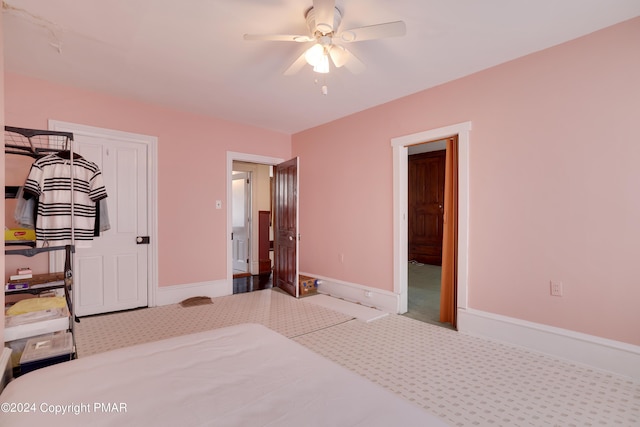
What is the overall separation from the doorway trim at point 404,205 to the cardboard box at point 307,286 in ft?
4.71

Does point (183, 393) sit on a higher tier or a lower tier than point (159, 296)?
higher

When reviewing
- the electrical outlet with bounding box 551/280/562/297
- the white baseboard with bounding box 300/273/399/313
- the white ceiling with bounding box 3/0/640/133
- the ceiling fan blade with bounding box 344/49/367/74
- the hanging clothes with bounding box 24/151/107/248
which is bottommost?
the white baseboard with bounding box 300/273/399/313

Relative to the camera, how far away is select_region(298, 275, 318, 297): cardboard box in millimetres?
4625

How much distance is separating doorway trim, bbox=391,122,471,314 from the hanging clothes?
10.3 ft

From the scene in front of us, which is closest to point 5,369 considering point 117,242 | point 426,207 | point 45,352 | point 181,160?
point 45,352

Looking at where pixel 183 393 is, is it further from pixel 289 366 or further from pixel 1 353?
pixel 1 353

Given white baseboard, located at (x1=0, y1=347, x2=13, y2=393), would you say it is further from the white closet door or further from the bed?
the white closet door

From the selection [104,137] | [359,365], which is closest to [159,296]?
[104,137]

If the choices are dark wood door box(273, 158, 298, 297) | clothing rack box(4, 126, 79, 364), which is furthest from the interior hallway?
clothing rack box(4, 126, 79, 364)

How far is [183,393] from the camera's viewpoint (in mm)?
1048

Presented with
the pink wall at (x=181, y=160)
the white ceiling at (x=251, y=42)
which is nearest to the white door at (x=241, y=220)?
the pink wall at (x=181, y=160)

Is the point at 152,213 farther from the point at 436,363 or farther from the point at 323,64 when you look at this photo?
the point at 436,363

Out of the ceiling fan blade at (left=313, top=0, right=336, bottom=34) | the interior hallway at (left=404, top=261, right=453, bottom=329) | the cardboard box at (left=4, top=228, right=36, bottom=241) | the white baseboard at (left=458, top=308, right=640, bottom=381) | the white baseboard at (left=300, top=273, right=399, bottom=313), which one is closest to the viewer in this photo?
the ceiling fan blade at (left=313, top=0, right=336, bottom=34)

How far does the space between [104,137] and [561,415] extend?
4.98 meters
